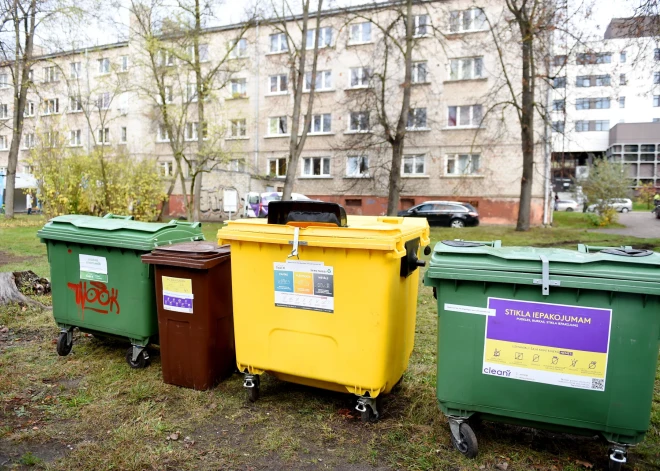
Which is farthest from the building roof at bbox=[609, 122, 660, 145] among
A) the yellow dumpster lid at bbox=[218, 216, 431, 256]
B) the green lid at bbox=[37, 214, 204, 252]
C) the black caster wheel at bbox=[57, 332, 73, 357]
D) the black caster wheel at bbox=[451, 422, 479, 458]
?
the black caster wheel at bbox=[57, 332, 73, 357]

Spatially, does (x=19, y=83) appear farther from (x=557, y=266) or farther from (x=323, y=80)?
(x=557, y=266)

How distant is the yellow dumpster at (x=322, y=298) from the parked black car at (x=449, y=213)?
19.1 metres

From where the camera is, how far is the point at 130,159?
61.6ft

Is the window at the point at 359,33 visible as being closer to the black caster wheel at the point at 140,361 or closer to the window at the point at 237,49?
the window at the point at 237,49

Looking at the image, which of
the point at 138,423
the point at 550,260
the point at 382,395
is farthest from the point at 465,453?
the point at 138,423

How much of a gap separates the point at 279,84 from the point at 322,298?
28.5 meters

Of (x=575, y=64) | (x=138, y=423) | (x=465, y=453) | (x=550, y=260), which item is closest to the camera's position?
(x=550, y=260)

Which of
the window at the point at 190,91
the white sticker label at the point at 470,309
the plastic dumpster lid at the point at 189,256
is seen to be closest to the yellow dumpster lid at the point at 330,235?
the plastic dumpster lid at the point at 189,256

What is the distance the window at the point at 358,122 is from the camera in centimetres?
2600

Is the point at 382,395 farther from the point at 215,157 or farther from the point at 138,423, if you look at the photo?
the point at 215,157

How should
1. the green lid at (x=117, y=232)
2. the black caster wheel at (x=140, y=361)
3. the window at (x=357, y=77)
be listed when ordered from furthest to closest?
the window at (x=357, y=77) → the black caster wheel at (x=140, y=361) → the green lid at (x=117, y=232)

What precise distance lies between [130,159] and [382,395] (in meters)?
17.9

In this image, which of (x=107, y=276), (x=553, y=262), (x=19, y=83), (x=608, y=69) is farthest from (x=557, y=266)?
(x=19, y=83)

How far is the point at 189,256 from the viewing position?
351cm
